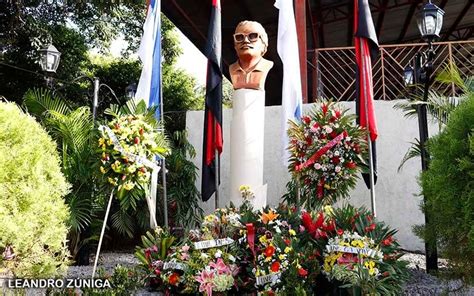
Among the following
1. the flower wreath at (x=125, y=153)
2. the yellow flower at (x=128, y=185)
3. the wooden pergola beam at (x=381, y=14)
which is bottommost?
the yellow flower at (x=128, y=185)

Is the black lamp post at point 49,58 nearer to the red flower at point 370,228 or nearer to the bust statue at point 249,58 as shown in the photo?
the bust statue at point 249,58

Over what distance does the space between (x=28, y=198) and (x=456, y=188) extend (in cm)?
323

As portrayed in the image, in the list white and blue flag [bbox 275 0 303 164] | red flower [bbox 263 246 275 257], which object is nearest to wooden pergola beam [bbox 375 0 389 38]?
white and blue flag [bbox 275 0 303 164]

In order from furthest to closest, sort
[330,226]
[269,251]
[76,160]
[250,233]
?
1. [76,160]
2. [250,233]
3. [330,226]
4. [269,251]

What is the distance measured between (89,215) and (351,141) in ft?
12.1

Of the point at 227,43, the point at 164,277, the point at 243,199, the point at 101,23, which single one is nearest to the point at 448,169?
the point at 243,199

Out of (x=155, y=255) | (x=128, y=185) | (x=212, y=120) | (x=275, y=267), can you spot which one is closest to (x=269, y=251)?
(x=275, y=267)

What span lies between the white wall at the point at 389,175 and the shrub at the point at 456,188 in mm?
3432

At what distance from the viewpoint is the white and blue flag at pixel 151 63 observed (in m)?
5.63

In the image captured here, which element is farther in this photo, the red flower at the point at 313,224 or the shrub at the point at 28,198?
the red flower at the point at 313,224

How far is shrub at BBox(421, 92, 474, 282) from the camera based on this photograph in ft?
11.3

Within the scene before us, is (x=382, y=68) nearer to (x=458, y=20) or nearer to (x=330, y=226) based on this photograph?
(x=330, y=226)

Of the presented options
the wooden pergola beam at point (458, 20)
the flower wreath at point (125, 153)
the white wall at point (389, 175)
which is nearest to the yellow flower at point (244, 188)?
the flower wreath at point (125, 153)

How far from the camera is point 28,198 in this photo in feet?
10.5
